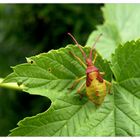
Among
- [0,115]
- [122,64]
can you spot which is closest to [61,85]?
[122,64]

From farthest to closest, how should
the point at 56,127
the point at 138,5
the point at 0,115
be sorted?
the point at 0,115 < the point at 138,5 < the point at 56,127

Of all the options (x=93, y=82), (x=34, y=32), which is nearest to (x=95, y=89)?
(x=93, y=82)

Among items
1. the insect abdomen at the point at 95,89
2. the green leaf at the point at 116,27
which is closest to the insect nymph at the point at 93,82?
the insect abdomen at the point at 95,89

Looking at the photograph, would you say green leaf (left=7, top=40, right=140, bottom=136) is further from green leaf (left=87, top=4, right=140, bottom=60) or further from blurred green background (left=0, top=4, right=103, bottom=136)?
blurred green background (left=0, top=4, right=103, bottom=136)

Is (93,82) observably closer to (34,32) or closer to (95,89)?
(95,89)

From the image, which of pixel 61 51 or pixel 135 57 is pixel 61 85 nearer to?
pixel 61 51

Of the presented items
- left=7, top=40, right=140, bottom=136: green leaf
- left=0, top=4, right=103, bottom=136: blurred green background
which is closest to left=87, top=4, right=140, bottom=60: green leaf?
left=7, top=40, right=140, bottom=136: green leaf
